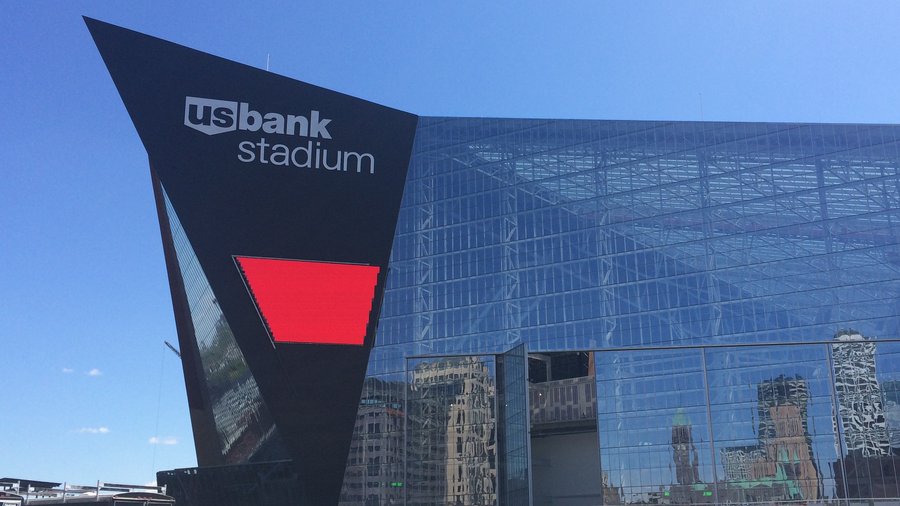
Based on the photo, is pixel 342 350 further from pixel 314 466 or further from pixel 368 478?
pixel 368 478

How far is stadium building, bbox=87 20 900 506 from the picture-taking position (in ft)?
144

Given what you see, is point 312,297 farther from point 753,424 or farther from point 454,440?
point 753,424

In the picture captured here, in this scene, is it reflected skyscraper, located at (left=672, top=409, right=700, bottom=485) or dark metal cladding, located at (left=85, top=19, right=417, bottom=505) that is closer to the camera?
dark metal cladding, located at (left=85, top=19, right=417, bottom=505)

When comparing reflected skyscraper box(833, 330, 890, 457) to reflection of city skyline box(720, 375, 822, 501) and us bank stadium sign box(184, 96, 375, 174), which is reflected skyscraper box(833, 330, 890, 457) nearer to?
reflection of city skyline box(720, 375, 822, 501)

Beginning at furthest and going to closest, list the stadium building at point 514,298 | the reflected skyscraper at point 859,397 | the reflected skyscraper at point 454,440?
the reflected skyscraper at point 454,440 → the reflected skyscraper at point 859,397 → the stadium building at point 514,298

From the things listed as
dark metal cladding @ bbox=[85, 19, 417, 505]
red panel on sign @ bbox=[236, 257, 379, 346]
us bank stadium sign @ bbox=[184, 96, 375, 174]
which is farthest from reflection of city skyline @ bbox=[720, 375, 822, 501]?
us bank stadium sign @ bbox=[184, 96, 375, 174]

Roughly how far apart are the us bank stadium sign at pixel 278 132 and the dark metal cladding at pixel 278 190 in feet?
0.22

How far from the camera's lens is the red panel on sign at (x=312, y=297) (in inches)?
1718

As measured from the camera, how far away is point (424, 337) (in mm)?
67188

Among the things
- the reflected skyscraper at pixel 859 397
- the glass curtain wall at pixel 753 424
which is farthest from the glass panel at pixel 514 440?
the reflected skyscraper at pixel 859 397

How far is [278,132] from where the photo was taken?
44.4m

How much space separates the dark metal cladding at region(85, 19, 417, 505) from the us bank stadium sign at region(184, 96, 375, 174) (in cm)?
7

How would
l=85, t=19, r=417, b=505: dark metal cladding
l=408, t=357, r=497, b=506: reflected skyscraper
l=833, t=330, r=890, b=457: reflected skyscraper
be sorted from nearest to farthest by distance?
1. l=85, t=19, r=417, b=505: dark metal cladding
2. l=833, t=330, r=890, b=457: reflected skyscraper
3. l=408, t=357, r=497, b=506: reflected skyscraper

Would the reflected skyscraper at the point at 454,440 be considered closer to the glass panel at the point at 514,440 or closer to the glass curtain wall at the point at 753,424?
the glass panel at the point at 514,440
